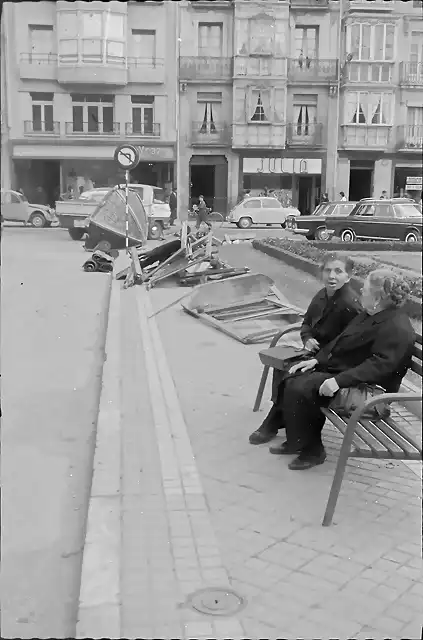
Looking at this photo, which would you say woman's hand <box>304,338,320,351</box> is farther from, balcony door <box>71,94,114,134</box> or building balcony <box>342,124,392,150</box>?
balcony door <box>71,94,114,134</box>

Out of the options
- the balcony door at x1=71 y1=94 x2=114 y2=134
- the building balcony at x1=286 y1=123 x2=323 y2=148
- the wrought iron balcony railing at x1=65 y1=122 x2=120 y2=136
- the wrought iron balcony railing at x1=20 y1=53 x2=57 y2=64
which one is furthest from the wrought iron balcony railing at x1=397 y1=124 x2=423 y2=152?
the wrought iron balcony railing at x1=65 y1=122 x2=120 y2=136

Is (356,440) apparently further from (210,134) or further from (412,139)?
(210,134)

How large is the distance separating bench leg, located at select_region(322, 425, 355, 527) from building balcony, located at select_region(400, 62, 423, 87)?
58.8 inches

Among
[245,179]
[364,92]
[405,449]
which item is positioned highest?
[364,92]

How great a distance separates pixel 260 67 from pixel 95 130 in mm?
2168

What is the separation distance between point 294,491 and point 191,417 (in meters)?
1.31

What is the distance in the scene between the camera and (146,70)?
418 cm

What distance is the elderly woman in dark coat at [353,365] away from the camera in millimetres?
2980

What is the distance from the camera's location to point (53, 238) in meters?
17.8

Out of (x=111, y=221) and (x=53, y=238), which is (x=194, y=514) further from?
(x=53, y=238)

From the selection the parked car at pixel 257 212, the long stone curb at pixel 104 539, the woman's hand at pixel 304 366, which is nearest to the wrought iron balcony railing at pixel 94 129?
the parked car at pixel 257 212

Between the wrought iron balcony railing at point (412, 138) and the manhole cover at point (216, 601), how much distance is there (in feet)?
5.41

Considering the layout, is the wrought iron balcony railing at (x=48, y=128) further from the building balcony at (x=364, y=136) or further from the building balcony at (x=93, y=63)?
the building balcony at (x=364, y=136)

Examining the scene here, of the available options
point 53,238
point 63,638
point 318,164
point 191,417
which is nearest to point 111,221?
point 53,238
